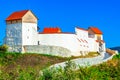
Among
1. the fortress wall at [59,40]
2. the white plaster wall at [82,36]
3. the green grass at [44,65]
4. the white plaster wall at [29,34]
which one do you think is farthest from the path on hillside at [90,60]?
the white plaster wall at [29,34]

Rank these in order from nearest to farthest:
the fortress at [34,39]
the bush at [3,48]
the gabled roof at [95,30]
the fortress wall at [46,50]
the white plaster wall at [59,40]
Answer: the bush at [3,48] → the fortress wall at [46,50] → the fortress at [34,39] → the white plaster wall at [59,40] → the gabled roof at [95,30]

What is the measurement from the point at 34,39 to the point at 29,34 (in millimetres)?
1134

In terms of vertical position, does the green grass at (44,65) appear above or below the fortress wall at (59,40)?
below

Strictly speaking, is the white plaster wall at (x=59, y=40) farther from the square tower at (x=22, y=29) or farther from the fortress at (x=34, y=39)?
the square tower at (x=22, y=29)

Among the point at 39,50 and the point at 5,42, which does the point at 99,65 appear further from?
the point at 5,42

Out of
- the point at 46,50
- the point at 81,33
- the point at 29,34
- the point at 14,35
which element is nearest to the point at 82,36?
the point at 81,33

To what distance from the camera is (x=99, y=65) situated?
69750 mm

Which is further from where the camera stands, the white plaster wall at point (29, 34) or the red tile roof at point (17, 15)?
the red tile roof at point (17, 15)

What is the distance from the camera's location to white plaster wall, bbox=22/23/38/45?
75.6m

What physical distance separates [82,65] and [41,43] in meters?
11.3

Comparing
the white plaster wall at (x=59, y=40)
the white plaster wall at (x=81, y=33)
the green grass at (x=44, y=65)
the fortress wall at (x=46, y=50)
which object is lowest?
the green grass at (x=44, y=65)

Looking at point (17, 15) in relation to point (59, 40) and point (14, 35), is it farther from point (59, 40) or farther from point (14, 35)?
point (59, 40)

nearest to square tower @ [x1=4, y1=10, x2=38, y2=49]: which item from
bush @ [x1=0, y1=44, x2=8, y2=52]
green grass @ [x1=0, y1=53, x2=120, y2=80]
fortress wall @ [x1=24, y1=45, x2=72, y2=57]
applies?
fortress wall @ [x1=24, y1=45, x2=72, y2=57]

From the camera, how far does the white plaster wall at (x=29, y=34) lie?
75625 millimetres
